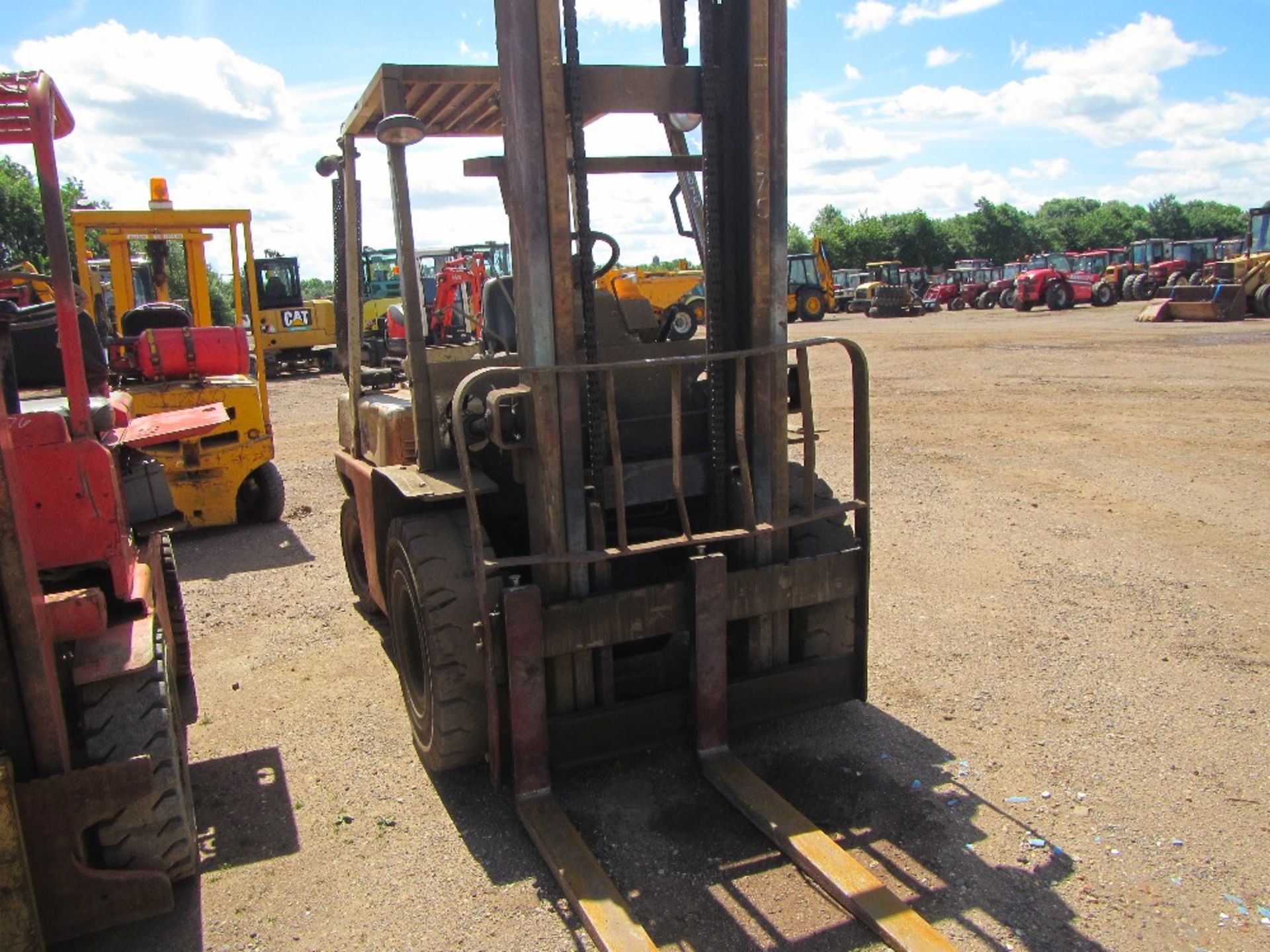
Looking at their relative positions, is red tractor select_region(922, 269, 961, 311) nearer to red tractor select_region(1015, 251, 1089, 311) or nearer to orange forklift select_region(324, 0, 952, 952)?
red tractor select_region(1015, 251, 1089, 311)

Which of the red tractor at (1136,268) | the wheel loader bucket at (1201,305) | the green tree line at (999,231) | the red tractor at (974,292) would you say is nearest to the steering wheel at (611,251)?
the wheel loader bucket at (1201,305)

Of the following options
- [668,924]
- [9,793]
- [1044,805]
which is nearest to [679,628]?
[668,924]

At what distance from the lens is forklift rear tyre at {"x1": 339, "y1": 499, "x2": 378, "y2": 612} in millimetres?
6062

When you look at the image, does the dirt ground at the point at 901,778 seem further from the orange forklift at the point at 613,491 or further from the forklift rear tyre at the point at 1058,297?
the forklift rear tyre at the point at 1058,297

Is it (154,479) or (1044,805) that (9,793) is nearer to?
(154,479)

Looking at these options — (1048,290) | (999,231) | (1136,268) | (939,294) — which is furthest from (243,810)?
(999,231)

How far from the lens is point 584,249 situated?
3.57 m

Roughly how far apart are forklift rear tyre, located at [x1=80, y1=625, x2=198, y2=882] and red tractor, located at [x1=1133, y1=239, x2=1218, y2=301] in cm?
3643

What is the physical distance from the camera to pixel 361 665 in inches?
209

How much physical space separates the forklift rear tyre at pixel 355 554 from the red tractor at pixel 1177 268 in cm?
3401

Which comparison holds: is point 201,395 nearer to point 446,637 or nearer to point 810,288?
point 446,637

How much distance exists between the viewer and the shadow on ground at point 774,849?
2949mm

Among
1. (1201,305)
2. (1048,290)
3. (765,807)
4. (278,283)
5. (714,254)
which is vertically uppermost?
(278,283)

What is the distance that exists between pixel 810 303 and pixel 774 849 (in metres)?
36.0
